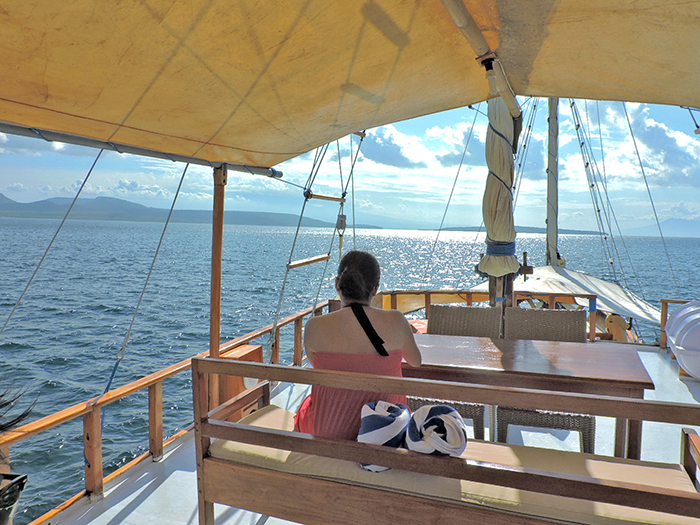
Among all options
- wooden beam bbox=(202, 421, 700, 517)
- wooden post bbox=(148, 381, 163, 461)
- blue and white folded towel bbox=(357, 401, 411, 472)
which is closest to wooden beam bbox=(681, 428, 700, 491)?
wooden beam bbox=(202, 421, 700, 517)

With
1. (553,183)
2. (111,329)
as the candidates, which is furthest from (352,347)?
(111,329)

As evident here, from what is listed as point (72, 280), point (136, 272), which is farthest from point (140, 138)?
point (136, 272)

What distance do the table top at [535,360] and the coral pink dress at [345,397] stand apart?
0.55 m

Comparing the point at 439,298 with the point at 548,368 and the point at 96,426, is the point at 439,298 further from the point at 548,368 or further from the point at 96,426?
the point at 96,426

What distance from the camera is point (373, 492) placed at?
141cm

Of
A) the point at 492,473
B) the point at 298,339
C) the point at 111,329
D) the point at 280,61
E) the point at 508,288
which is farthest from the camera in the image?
the point at 111,329

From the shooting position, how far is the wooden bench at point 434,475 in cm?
120

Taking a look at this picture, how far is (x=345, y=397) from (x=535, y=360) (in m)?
1.04

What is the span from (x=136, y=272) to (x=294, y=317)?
29436 millimetres

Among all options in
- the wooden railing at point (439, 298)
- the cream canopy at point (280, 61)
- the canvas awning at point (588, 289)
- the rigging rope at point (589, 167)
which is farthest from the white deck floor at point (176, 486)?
the rigging rope at point (589, 167)

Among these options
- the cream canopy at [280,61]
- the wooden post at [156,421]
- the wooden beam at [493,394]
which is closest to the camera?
the wooden beam at [493,394]

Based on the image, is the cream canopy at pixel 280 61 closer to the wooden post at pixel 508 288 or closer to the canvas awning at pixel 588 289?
the wooden post at pixel 508 288

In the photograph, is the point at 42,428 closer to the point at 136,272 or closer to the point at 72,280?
the point at 72,280

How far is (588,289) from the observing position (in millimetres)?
6844
